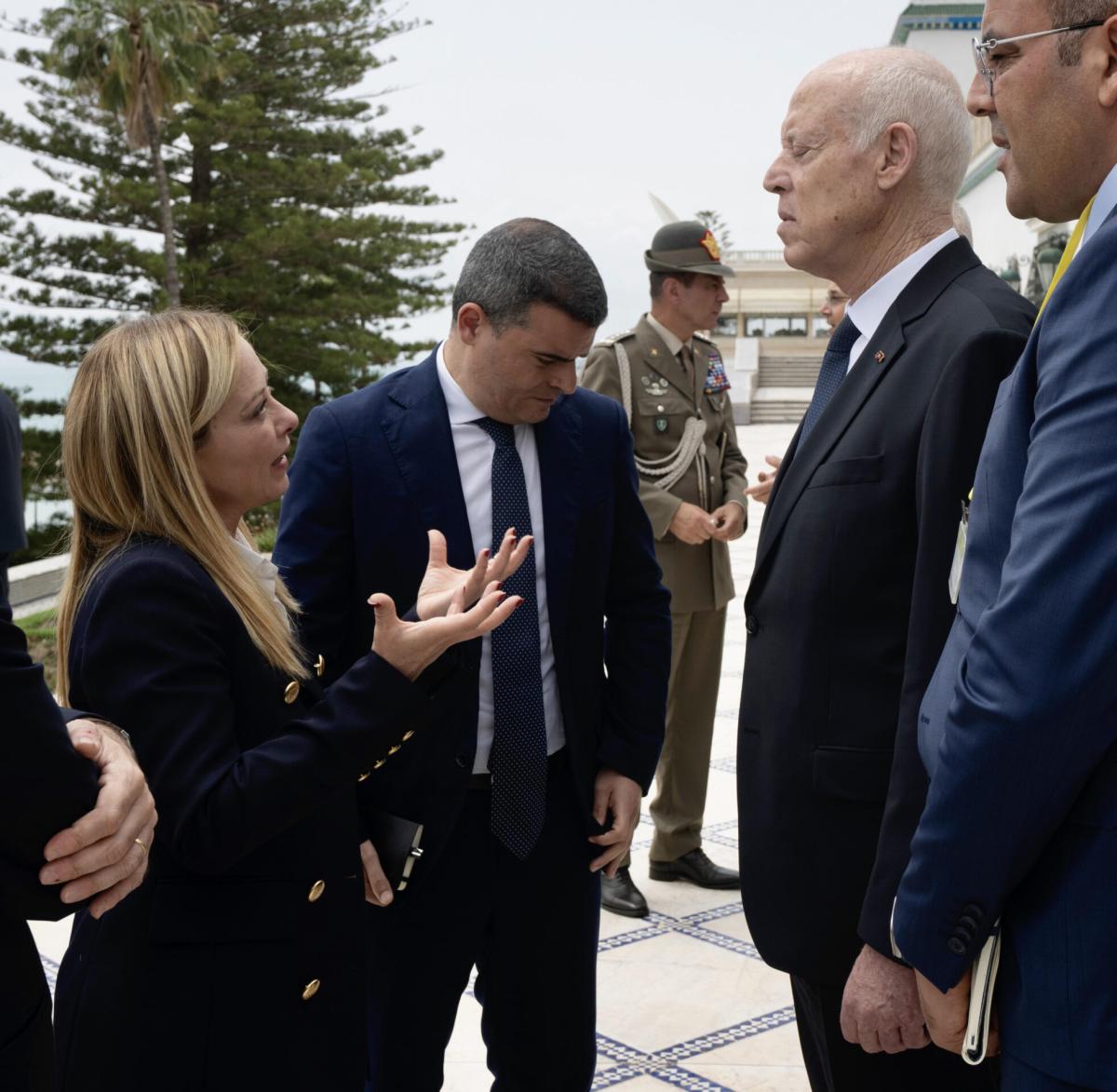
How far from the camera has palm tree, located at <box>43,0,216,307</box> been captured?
2091cm

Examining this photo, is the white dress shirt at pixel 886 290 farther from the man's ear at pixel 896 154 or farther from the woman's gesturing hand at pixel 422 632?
the woman's gesturing hand at pixel 422 632

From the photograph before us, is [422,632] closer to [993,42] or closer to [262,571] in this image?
[262,571]

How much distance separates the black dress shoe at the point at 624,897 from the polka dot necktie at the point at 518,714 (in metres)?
1.76

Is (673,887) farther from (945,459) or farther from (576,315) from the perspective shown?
(945,459)

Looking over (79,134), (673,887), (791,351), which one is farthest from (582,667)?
(791,351)

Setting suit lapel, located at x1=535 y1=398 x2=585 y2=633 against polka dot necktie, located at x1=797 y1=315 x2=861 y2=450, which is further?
suit lapel, located at x1=535 y1=398 x2=585 y2=633

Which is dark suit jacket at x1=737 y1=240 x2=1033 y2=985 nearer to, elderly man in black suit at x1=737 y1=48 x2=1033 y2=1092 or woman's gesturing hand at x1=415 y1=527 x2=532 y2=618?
elderly man in black suit at x1=737 y1=48 x2=1033 y2=1092

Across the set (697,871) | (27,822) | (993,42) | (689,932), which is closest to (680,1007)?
(689,932)

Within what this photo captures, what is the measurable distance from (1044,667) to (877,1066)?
0.79 metres

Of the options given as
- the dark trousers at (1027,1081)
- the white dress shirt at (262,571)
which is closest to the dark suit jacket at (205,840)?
the white dress shirt at (262,571)

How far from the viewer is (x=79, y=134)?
2212 cm

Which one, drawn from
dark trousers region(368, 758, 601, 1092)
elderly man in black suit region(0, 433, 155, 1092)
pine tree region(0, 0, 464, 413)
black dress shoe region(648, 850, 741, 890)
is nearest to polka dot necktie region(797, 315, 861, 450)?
dark trousers region(368, 758, 601, 1092)

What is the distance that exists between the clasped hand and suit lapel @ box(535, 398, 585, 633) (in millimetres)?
390

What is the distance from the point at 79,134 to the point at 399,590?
22410 millimetres
